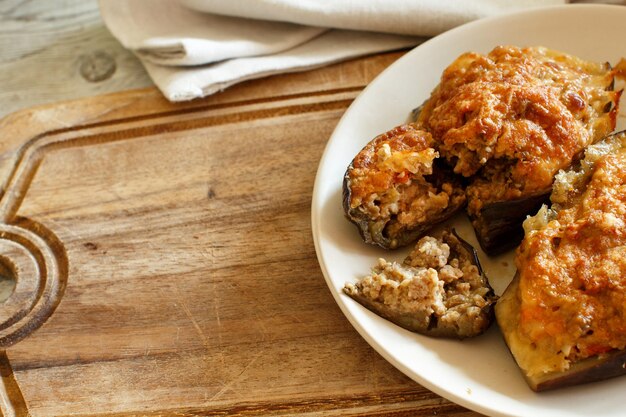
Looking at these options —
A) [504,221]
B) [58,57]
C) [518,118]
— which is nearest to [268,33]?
[58,57]

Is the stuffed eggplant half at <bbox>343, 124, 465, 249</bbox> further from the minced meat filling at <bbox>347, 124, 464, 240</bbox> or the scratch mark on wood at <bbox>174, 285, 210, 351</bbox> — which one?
the scratch mark on wood at <bbox>174, 285, 210, 351</bbox>

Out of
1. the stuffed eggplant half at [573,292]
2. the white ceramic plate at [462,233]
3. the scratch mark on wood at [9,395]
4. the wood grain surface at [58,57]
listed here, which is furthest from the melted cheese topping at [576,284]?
the wood grain surface at [58,57]

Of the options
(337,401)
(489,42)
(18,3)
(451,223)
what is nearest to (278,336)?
(337,401)

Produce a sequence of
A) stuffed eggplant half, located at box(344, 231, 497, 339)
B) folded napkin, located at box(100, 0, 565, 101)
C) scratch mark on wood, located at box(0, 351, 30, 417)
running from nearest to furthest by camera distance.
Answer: stuffed eggplant half, located at box(344, 231, 497, 339)
scratch mark on wood, located at box(0, 351, 30, 417)
folded napkin, located at box(100, 0, 565, 101)

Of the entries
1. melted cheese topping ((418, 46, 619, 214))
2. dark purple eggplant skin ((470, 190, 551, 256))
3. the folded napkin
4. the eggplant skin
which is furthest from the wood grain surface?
the eggplant skin

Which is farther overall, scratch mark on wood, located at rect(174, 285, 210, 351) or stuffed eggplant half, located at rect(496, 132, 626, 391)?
scratch mark on wood, located at rect(174, 285, 210, 351)

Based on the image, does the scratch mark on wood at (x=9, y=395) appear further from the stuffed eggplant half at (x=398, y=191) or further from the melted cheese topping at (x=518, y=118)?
the melted cheese topping at (x=518, y=118)

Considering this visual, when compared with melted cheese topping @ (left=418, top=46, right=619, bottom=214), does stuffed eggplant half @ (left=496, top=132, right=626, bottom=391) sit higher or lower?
lower
